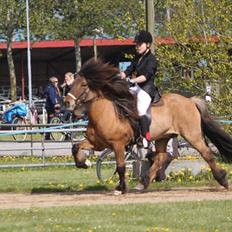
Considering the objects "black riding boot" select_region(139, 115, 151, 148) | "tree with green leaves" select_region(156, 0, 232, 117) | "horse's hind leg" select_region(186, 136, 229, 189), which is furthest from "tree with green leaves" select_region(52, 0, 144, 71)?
"black riding boot" select_region(139, 115, 151, 148)

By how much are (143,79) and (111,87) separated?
0.55 m

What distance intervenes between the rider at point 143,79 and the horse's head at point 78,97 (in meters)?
0.71

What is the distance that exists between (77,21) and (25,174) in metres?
32.4

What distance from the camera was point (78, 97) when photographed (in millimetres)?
13109

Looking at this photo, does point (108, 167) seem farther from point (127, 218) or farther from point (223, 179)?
point (127, 218)

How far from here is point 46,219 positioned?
34.5 ft

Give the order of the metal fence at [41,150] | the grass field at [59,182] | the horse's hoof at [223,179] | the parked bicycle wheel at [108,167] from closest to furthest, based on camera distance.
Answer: the horse's hoof at [223,179] < the grass field at [59,182] < the parked bicycle wheel at [108,167] < the metal fence at [41,150]

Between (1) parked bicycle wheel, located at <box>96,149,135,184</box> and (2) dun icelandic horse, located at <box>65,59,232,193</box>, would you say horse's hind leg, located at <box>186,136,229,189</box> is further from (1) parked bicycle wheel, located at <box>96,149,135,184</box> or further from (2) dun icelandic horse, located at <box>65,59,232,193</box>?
(1) parked bicycle wheel, located at <box>96,149,135,184</box>

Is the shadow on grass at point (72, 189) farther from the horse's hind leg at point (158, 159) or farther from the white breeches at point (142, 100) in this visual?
the white breeches at point (142, 100)

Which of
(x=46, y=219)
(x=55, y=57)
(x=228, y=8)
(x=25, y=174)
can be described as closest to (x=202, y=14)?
(x=228, y=8)

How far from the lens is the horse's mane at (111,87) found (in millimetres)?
13234

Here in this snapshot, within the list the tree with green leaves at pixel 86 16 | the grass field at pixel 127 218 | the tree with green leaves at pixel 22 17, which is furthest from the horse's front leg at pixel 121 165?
the tree with green leaves at pixel 22 17

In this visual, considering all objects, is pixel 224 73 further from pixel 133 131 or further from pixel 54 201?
pixel 54 201

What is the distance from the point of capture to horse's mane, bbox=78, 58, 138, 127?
43.4 ft
